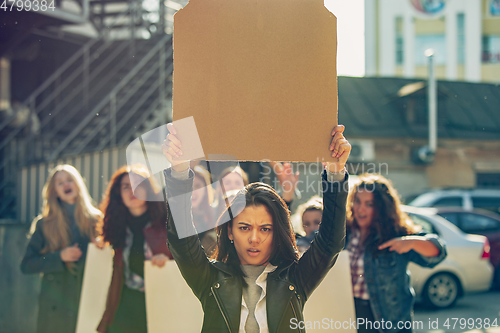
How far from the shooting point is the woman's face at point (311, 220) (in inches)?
132

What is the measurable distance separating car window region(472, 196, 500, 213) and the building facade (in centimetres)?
1745

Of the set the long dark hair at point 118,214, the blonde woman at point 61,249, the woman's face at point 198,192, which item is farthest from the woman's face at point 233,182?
the blonde woman at point 61,249

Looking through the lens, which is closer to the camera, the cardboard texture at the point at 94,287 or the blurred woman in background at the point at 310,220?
the blurred woman in background at the point at 310,220

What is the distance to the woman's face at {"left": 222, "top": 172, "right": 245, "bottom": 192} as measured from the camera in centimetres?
356

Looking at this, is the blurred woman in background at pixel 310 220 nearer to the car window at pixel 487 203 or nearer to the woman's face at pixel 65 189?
the woman's face at pixel 65 189

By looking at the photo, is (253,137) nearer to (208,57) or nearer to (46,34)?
(208,57)

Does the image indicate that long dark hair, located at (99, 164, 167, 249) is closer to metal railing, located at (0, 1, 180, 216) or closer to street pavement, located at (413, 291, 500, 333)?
street pavement, located at (413, 291, 500, 333)

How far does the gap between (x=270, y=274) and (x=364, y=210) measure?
4.29ft

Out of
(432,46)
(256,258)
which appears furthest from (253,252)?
(432,46)

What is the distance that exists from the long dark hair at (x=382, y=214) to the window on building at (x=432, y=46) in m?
26.8

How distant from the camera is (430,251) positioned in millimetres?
3012

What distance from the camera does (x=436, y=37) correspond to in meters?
27.8

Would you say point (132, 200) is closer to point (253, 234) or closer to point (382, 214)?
point (253, 234)

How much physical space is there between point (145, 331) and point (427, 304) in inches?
196
